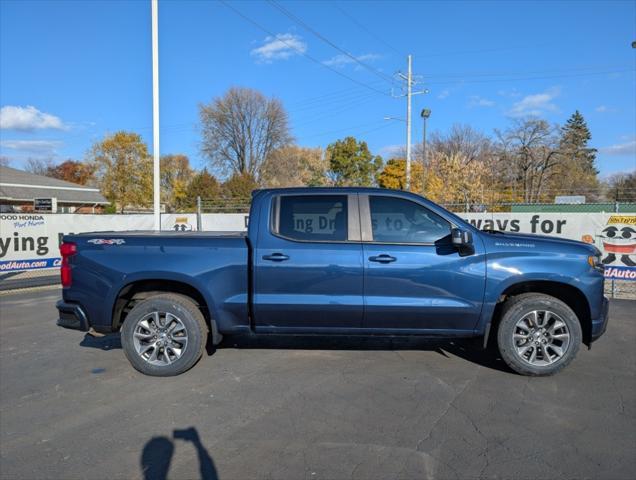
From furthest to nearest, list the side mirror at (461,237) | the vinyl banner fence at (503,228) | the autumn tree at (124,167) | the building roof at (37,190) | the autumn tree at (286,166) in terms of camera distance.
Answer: the autumn tree at (286,166), the autumn tree at (124,167), the building roof at (37,190), the vinyl banner fence at (503,228), the side mirror at (461,237)

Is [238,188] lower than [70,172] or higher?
lower

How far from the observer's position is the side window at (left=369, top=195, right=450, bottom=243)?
478 centimetres

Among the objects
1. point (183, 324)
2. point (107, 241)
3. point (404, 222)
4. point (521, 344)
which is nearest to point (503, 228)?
point (521, 344)

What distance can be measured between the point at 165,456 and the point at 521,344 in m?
3.58

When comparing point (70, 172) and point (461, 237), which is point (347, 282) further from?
point (70, 172)

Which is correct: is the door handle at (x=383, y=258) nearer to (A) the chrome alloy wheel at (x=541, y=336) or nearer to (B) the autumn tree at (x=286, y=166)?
(A) the chrome alloy wheel at (x=541, y=336)

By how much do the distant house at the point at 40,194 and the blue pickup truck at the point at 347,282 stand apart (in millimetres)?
31142

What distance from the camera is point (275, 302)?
4738 mm

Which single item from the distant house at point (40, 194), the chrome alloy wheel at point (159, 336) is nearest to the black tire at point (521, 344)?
the chrome alloy wheel at point (159, 336)

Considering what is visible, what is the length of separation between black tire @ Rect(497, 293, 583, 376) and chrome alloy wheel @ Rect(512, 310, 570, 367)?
0.02 metres

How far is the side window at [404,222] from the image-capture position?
15.7ft

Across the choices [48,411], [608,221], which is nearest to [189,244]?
[48,411]

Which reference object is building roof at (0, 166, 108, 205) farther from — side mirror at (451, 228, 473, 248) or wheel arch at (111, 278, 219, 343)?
side mirror at (451, 228, 473, 248)

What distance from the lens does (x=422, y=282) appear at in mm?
4668
